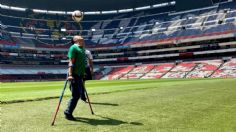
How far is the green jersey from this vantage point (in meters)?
8.26

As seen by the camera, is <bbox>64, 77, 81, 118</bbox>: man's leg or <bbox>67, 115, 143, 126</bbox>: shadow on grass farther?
<bbox>64, 77, 81, 118</bbox>: man's leg

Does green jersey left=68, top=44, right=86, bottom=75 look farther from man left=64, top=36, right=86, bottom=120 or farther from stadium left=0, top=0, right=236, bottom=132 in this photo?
stadium left=0, top=0, right=236, bottom=132

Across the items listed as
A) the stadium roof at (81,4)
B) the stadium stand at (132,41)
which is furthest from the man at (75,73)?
the stadium roof at (81,4)

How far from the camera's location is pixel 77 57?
8344 mm

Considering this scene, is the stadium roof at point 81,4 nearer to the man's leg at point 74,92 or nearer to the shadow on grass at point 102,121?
the man's leg at point 74,92

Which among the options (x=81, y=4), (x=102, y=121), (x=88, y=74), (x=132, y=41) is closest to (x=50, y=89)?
(x=88, y=74)

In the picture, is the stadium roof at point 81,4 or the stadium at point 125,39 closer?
the stadium at point 125,39

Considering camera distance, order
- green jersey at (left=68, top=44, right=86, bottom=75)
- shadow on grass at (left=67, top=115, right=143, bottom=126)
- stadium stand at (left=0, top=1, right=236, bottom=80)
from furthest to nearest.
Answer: stadium stand at (left=0, top=1, right=236, bottom=80), green jersey at (left=68, top=44, right=86, bottom=75), shadow on grass at (left=67, top=115, right=143, bottom=126)

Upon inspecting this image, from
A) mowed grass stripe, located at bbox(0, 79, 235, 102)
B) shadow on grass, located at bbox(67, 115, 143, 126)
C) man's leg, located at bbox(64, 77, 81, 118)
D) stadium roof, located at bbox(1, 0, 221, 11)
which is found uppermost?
stadium roof, located at bbox(1, 0, 221, 11)

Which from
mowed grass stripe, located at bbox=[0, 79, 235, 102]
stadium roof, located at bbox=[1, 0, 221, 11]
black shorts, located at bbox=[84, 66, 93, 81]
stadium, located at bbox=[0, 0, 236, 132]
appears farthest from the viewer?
stadium roof, located at bbox=[1, 0, 221, 11]

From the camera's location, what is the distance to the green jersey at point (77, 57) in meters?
8.26

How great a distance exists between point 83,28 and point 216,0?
150ft

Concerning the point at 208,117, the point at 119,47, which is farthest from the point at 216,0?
the point at 208,117

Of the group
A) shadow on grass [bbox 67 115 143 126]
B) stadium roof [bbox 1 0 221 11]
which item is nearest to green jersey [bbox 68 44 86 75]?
shadow on grass [bbox 67 115 143 126]
